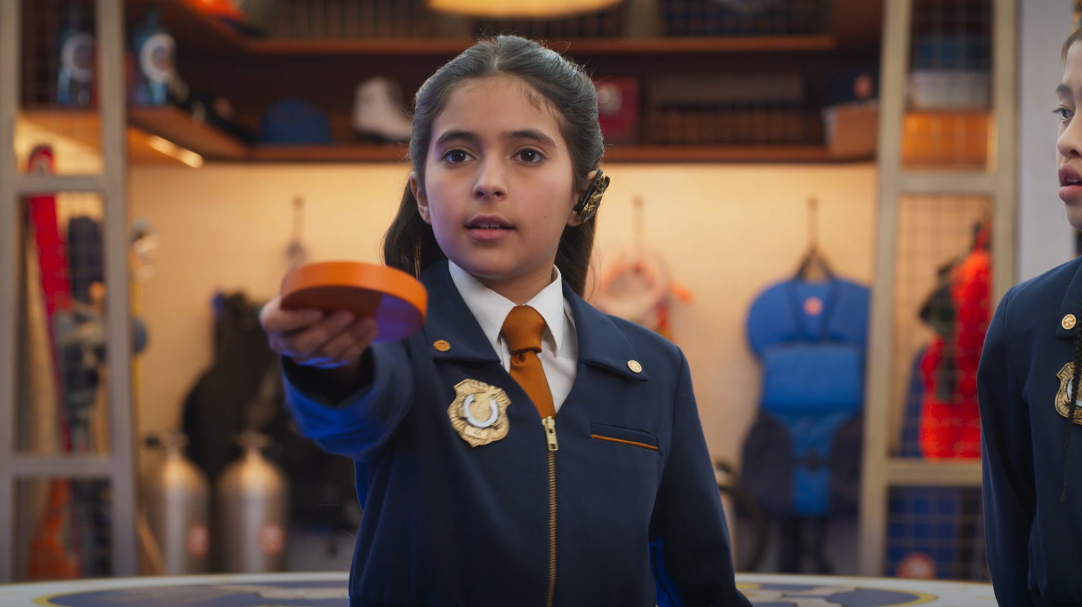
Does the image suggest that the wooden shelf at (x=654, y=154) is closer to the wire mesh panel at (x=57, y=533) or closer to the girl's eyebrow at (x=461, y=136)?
the wire mesh panel at (x=57, y=533)

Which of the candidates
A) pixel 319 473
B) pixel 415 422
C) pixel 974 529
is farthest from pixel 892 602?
pixel 319 473

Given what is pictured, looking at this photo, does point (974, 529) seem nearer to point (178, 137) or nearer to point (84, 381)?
point (84, 381)

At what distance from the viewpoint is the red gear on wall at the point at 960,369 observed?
329 cm

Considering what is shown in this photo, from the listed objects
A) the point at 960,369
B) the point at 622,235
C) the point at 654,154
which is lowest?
the point at 960,369

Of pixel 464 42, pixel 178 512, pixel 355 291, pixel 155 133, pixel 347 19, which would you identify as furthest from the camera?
pixel 347 19

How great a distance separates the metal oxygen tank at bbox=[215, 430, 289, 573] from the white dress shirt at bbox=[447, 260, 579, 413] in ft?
10.4

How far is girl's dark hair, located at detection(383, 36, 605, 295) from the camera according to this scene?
1.03 metres

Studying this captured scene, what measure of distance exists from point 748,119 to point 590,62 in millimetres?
674

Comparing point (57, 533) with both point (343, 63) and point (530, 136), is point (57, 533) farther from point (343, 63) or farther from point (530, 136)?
point (530, 136)

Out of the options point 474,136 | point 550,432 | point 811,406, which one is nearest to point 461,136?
point 474,136

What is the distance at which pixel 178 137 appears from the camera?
4.18m

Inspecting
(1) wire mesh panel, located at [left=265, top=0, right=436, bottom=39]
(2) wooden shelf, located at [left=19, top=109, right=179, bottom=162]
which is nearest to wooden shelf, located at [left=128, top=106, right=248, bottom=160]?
(2) wooden shelf, located at [left=19, top=109, right=179, bottom=162]

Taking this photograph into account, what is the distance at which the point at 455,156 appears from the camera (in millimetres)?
1006

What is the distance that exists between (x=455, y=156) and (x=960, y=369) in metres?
2.67
